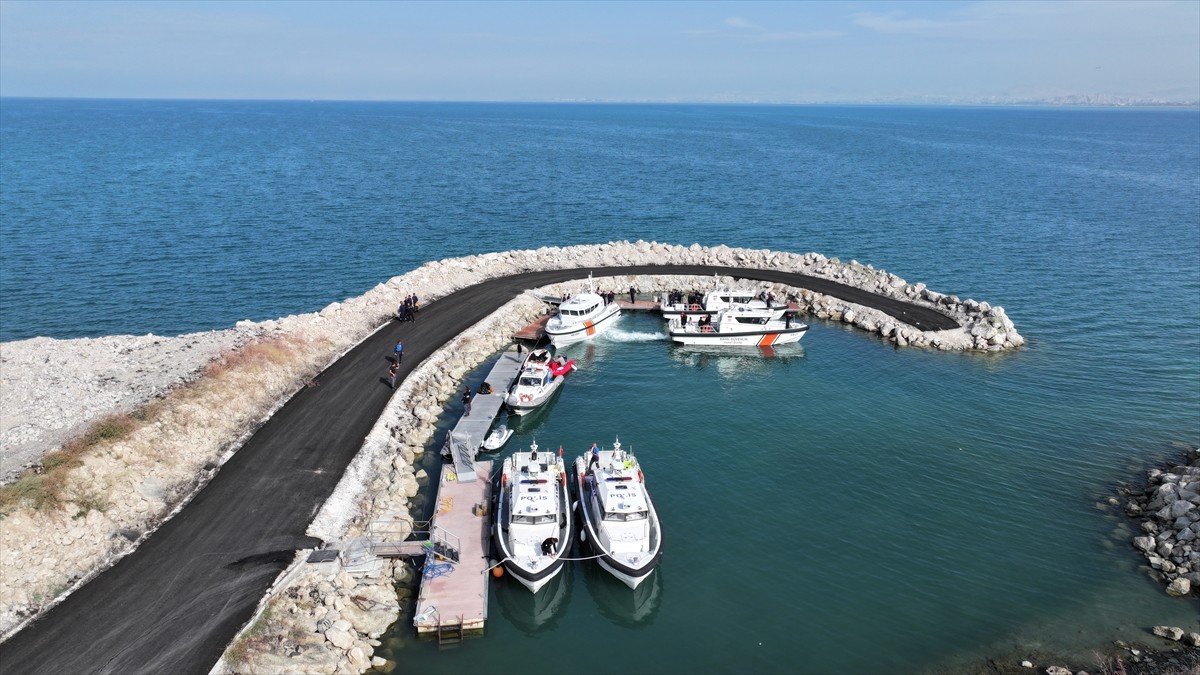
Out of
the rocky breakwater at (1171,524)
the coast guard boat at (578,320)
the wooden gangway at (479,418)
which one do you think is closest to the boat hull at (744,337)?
the coast guard boat at (578,320)

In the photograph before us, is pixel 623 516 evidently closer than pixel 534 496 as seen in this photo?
Yes

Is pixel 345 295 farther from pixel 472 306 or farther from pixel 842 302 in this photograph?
pixel 842 302

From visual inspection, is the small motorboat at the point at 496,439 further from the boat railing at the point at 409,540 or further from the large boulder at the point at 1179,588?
the large boulder at the point at 1179,588

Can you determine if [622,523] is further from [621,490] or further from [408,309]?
[408,309]

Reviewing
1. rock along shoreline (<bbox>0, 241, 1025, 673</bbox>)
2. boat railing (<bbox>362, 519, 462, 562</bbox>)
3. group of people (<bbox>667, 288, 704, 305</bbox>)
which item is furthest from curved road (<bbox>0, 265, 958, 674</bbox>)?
group of people (<bbox>667, 288, 704, 305</bbox>)

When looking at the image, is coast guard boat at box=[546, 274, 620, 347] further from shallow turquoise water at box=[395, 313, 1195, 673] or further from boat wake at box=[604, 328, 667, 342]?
shallow turquoise water at box=[395, 313, 1195, 673]

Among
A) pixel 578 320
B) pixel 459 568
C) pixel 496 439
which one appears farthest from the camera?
pixel 578 320

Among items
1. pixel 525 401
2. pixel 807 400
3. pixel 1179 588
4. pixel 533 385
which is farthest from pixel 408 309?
pixel 1179 588
